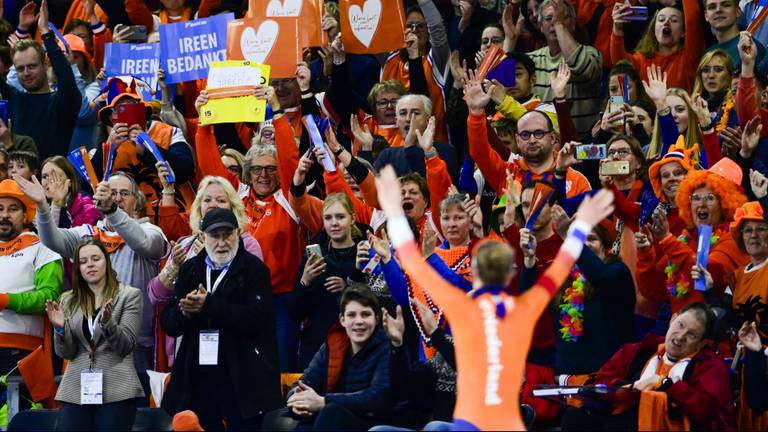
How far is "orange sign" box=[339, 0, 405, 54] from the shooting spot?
39.7 feet

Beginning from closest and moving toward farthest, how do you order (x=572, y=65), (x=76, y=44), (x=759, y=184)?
(x=759, y=184)
(x=572, y=65)
(x=76, y=44)

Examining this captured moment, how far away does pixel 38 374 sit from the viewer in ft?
33.2

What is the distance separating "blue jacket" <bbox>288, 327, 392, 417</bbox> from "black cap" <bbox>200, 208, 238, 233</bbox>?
3.13 feet

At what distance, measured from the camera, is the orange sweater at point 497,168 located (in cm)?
1033

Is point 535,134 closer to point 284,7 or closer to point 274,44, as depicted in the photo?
point 274,44

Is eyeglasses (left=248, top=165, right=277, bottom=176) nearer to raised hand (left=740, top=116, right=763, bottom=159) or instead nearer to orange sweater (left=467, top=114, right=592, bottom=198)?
orange sweater (left=467, top=114, right=592, bottom=198)

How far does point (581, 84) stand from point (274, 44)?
2.44 meters


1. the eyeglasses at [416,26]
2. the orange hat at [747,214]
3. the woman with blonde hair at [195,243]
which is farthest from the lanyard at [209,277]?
the eyeglasses at [416,26]

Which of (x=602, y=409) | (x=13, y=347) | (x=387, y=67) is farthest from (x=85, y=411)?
(x=387, y=67)

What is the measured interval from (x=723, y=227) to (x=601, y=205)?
287 cm

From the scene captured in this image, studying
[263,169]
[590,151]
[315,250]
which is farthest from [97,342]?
[590,151]

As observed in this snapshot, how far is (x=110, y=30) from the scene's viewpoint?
15008mm

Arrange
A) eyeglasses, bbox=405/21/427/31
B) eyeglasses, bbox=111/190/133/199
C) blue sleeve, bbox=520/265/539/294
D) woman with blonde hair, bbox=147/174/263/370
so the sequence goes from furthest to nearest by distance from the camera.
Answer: eyeglasses, bbox=405/21/427/31 < eyeglasses, bbox=111/190/133/199 < woman with blonde hair, bbox=147/174/263/370 < blue sleeve, bbox=520/265/539/294

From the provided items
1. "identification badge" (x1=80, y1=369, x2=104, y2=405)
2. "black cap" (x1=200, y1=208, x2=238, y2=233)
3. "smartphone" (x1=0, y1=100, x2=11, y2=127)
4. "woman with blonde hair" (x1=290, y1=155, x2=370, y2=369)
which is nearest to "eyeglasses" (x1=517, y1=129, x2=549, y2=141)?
"woman with blonde hair" (x1=290, y1=155, x2=370, y2=369)
